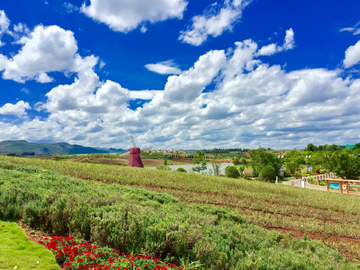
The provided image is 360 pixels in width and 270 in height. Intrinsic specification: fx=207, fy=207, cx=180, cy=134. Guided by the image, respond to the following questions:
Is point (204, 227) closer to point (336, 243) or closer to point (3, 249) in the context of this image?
point (3, 249)

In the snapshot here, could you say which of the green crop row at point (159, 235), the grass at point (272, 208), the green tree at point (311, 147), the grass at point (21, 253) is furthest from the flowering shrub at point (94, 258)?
the green tree at point (311, 147)

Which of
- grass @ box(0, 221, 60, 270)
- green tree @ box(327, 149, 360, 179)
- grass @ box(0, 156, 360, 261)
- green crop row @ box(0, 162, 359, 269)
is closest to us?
grass @ box(0, 221, 60, 270)

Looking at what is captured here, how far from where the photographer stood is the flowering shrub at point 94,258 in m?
3.30

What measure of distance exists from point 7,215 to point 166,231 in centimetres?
378

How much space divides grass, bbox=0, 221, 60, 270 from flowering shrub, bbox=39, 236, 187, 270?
0.48ft

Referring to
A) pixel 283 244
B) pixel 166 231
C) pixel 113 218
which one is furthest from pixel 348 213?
pixel 113 218

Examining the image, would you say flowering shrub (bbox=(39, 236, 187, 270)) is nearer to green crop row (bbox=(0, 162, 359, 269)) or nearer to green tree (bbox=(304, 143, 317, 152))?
green crop row (bbox=(0, 162, 359, 269))

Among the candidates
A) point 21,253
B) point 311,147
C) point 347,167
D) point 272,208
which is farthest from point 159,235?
point 311,147

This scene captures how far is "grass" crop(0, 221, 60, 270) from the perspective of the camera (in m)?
3.20

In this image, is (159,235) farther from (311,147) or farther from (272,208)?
(311,147)

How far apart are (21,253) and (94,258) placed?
1.24 meters

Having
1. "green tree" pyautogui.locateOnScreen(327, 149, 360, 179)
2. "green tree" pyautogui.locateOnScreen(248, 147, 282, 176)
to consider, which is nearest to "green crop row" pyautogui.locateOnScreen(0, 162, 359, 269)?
"green tree" pyautogui.locateOnScreen(327, 149, 360, 179)

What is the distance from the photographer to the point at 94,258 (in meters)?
3.44

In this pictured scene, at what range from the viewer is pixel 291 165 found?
4475 cm
